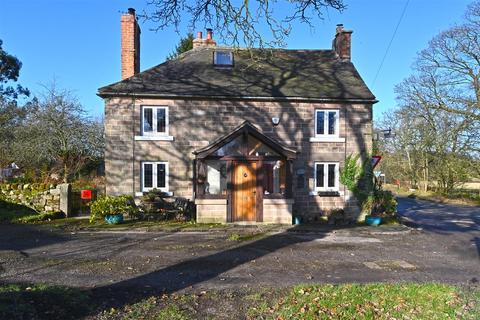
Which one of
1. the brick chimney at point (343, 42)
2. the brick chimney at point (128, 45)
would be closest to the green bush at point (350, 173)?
the brick chimney at point (343, 42)

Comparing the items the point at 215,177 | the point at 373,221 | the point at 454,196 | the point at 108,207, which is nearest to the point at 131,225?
the point at 108,207

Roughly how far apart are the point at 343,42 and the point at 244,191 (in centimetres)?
1041

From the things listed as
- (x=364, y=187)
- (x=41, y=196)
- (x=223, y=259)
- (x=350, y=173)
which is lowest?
(x=223, y=259)

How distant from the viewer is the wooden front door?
14.6 m

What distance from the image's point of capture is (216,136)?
15.9 metres

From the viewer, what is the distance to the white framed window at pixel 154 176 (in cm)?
1568

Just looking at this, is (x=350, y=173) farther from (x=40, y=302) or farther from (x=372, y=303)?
(x=40, y=302)

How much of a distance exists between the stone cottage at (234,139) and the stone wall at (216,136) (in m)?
0.04

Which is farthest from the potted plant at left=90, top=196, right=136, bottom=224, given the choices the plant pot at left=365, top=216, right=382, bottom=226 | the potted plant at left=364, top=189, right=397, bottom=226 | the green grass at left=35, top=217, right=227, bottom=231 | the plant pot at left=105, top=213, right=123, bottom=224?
the potted plant at left=364, top=189, right=397, bottom=226

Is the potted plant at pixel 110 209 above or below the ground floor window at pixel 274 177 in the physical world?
below

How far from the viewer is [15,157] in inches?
971

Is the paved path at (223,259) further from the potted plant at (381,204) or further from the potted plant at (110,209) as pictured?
the potted plant at (381,204)

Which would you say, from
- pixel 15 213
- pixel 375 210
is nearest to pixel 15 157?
pixel 15 213

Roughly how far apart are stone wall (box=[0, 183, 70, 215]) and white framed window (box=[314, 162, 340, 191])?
36.5 feet
